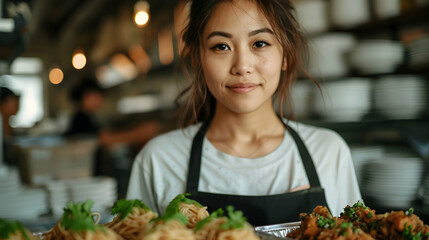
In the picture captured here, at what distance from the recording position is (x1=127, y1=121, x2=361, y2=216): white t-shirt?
1520 millimetres

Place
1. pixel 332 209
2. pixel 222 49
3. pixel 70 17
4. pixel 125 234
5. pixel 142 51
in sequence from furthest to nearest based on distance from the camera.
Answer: pixel 70 17, pixel 142 51, pixel 332 209, pixel 222 49, pixel 125 234

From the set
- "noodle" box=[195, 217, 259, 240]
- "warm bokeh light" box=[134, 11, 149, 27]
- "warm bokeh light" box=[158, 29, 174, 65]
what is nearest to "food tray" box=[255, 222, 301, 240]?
"noodle" box=[195, 217, 259, 240]

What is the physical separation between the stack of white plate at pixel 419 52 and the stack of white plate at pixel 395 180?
542 mm

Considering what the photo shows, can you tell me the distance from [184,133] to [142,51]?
4255 mm

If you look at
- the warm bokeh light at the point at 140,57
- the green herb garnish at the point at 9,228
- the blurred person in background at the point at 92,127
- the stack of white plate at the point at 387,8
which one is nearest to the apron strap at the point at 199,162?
the green herb garnish at the point at 9,228

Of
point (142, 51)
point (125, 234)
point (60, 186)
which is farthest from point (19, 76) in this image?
point (125, 234)

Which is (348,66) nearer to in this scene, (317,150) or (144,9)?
(317,150)

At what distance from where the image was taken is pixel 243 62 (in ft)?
4.47

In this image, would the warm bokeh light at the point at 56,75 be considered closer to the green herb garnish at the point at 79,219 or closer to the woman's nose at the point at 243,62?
the woman's nose at the point at 243,62

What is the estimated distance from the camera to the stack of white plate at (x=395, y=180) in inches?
86.6

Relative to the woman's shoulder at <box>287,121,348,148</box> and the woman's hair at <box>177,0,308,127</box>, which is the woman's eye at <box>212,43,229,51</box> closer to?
the woman's hair at <box>177,0,308,127</box>

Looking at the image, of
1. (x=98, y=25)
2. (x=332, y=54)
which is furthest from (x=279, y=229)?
(x=98, y=25)

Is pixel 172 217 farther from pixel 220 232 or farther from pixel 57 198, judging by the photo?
pixel 57 198

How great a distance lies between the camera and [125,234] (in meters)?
0.82
